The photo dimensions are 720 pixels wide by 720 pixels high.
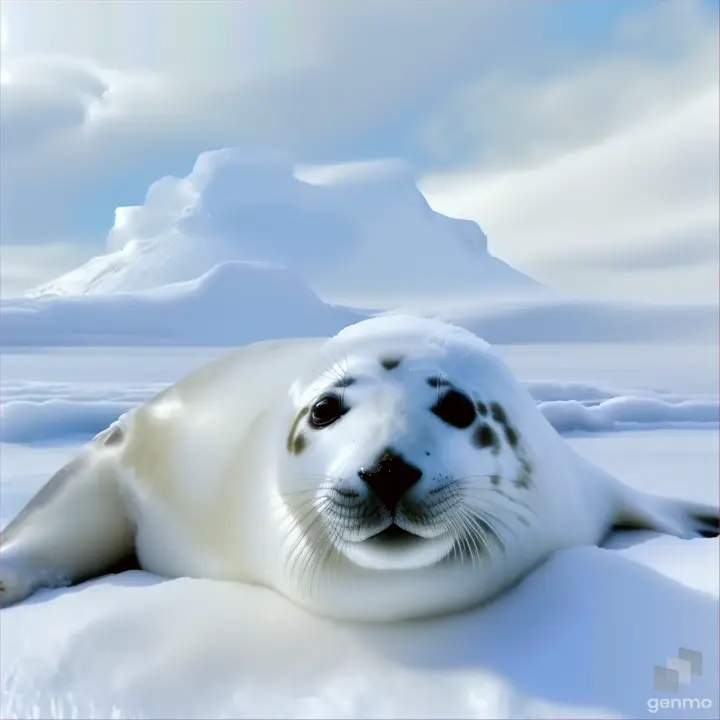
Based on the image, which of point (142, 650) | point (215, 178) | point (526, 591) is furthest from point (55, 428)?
point (215, 178)

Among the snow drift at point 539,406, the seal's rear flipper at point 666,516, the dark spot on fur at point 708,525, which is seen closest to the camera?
the seal's rear flipper at point 666,516

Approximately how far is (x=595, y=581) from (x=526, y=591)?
0.13 metres

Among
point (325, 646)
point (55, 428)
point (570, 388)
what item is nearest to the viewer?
point (325, 646)

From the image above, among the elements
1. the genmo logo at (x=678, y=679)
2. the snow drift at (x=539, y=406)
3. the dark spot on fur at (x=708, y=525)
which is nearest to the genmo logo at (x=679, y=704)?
the genmo logo at (x=678, y=679)

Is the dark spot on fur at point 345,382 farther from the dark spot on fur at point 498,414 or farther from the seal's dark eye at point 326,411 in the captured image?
the dark spot on fur at point 498,414

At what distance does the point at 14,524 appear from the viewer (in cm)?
238

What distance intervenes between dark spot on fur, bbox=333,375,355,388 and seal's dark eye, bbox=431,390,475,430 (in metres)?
0.18

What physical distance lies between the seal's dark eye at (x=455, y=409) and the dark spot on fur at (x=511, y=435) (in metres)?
0.11

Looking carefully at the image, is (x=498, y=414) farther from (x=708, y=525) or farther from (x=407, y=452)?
(x=708, y=525)

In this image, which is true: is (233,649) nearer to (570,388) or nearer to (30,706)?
(30,706)

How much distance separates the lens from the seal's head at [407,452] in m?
1.54

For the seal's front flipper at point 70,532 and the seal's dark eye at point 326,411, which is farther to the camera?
the seal's front flipper at point 70,532

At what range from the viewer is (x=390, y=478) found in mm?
1516

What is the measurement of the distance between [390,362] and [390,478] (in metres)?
0.34
